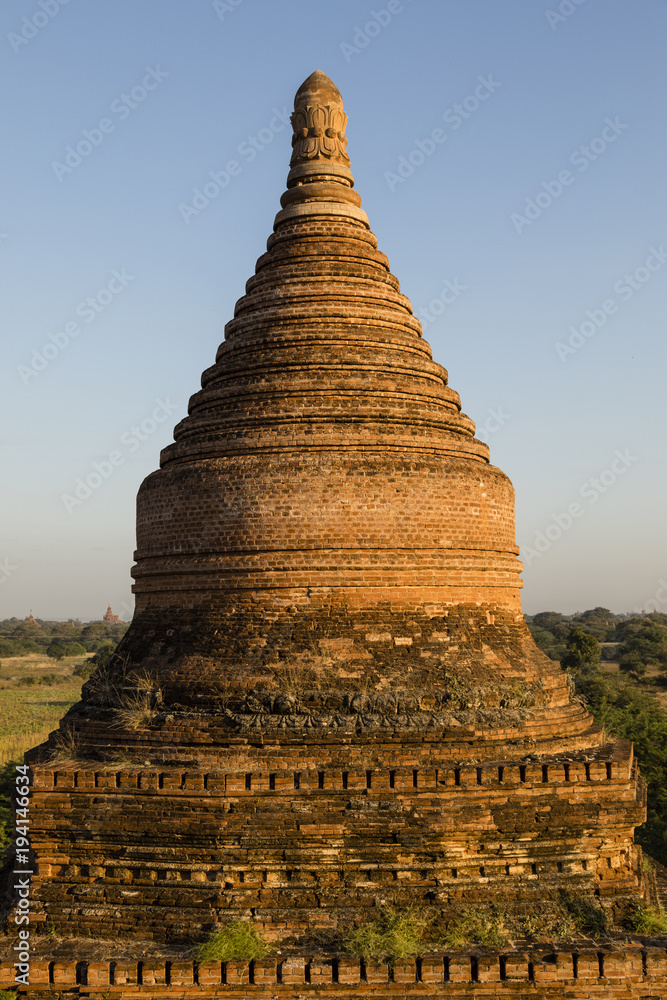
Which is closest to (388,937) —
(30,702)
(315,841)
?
(315,841)

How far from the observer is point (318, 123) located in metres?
13.8

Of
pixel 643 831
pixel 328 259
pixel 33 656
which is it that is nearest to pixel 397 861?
pixel 328 259

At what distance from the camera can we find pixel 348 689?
386 inches

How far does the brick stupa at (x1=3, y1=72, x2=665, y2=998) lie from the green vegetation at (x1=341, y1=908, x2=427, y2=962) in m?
0.13

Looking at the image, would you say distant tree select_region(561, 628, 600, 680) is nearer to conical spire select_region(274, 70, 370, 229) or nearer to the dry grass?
the dry grass

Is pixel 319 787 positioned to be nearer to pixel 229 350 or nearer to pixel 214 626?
pixel 214 626

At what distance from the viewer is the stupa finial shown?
13820 millimetres

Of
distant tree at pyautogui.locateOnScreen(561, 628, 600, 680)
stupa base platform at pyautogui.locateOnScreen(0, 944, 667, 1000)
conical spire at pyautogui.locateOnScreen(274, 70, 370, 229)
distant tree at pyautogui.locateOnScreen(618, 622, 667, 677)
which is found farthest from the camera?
distant tree at pyautogui.locateOnScreen(618, 622, 667, 677)

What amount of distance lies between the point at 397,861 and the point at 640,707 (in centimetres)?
2797

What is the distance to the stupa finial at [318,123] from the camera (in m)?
13.8

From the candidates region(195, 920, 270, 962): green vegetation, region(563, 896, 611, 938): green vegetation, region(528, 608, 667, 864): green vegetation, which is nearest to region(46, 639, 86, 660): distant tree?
region(528, 608, 667, 864): green vegetation

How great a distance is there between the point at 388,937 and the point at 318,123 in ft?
40.1

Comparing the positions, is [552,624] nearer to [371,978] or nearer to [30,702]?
[30,702]

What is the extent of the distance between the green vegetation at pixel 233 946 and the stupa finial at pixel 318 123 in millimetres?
11608
